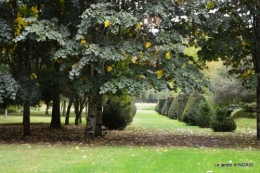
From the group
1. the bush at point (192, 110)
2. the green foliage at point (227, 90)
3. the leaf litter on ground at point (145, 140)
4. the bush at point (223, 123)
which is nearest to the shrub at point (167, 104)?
the green foliage at point (227, 90)

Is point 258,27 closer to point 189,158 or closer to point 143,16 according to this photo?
point 143,16

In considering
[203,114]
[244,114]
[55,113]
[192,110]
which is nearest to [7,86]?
[55,113]

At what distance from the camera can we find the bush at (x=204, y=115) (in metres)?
19.8

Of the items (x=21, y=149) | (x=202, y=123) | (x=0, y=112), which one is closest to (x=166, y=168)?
(x=21, y=149)

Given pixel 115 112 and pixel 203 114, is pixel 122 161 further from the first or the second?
pixel 203 114

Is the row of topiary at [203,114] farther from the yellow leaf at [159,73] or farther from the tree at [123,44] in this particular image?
the yellow leaf at [159,73]

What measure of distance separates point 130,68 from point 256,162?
4.37 meters

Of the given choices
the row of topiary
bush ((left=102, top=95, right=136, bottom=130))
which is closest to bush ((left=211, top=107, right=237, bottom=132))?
the row of topiary

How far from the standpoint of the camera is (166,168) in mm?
6074

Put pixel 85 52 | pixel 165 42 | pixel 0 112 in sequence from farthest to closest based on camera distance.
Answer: pixel 0 112 → pixel 165 42 → pixel 85 52

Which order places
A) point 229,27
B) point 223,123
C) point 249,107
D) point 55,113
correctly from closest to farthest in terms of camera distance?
point 229,27
point 223,123
point 55,113
point 249,107

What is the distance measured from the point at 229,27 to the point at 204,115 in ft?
32.9

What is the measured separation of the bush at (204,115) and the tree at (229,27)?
8365 millimetres

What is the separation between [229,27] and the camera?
11.0 m
